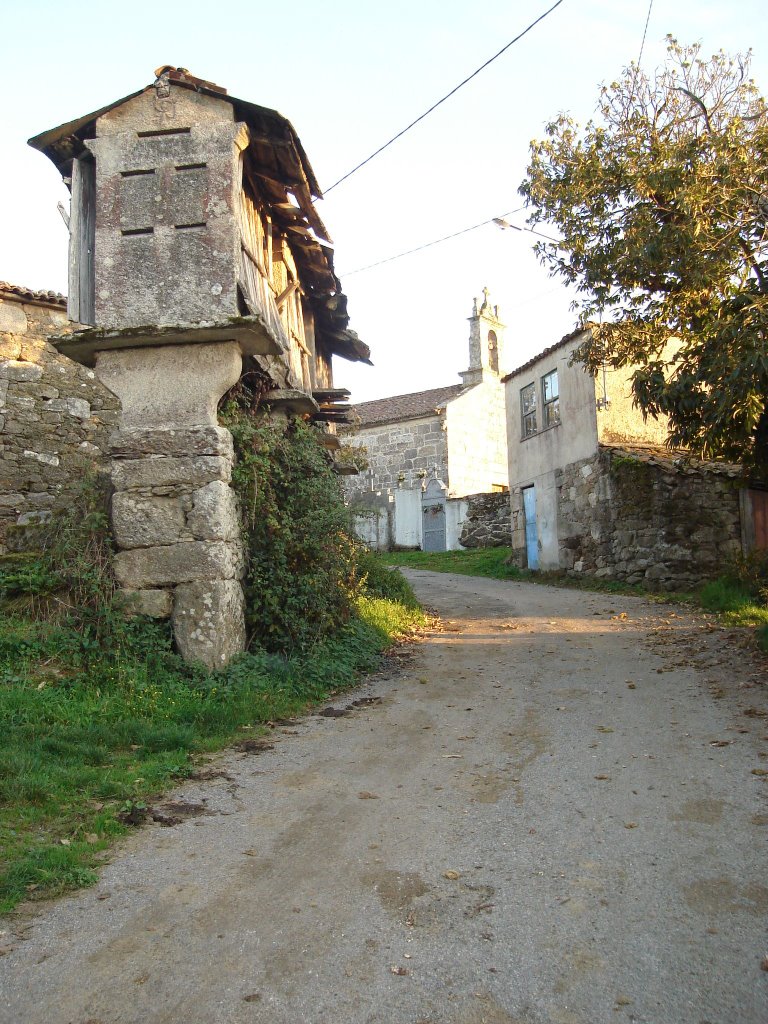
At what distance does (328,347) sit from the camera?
1462cm

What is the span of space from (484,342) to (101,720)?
28288 millimetres

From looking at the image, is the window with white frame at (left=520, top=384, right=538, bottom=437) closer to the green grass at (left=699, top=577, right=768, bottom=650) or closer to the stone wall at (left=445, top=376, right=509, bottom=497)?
the green grass at (left=699, top=577, right=768, bottom=650)

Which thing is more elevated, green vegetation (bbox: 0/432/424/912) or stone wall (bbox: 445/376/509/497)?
stone wall (bbox: 445/376/509/497)

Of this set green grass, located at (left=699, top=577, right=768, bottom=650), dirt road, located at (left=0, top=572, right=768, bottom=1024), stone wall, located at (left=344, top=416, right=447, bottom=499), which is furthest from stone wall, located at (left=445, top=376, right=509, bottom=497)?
dirt road, located at (left=0, top=572, right=768, bottom=1024)

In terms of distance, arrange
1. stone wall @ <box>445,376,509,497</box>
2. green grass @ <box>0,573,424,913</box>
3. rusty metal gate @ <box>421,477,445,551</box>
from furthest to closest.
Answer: stone wall @ <box>445,376,509,497</box>
rusty metal gate @ <box>421,477,445,551</box>
green grass @ <box>0,573,424,913</box>

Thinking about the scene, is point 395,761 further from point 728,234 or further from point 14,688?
point 728,234

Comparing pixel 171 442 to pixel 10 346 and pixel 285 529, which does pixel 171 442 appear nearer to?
pixel 285 529

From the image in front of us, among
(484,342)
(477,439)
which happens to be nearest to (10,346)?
(477,439)

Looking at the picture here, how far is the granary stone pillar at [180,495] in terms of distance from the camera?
25.0 ft

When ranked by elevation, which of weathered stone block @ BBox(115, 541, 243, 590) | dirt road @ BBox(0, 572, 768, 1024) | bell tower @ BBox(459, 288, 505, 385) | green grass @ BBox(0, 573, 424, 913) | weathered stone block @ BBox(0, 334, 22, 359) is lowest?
dirt road @ BBox(0, 572, 768, 1024)

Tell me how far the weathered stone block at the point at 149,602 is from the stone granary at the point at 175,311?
0.04 feet

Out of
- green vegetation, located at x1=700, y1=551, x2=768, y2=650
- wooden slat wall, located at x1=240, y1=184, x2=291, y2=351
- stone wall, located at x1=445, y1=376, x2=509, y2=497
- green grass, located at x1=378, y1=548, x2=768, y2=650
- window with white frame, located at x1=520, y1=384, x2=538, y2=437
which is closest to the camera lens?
wooden slat wall, located at x1=240, y1=184, x2=291, y2=351

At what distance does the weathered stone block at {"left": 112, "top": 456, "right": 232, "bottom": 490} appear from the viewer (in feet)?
25.7

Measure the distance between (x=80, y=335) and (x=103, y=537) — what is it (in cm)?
197
